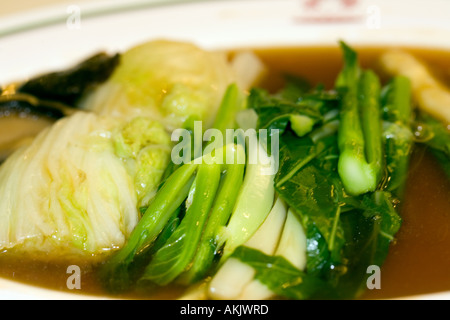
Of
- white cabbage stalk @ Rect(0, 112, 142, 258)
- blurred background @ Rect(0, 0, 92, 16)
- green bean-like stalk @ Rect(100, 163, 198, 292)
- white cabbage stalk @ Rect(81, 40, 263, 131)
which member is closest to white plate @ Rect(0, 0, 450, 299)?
blurred background @ Rect(0, 0, 92, 16)

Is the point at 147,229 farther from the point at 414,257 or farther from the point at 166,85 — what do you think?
the point at 414,257

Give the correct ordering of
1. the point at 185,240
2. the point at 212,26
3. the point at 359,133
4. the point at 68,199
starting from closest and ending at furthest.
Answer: the point at 185,240 → the point at 68,199 → the point at 359,133 → the point at 212,26

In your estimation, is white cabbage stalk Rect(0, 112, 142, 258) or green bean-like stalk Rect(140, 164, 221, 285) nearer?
green bean-like stalk Rect(140, 164, 221, 285)

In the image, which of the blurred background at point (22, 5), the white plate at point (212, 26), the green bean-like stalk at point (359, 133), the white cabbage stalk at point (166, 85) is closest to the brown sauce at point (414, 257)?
the green bean-like stalk at point (359, 133)

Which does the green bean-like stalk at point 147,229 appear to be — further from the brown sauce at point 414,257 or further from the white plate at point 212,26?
the white plate at point 212,26

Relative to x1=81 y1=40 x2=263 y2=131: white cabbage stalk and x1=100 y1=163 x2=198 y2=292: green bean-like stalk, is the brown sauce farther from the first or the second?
x1=81 y1=40 x2=263 y2=131: white cabbage stalk

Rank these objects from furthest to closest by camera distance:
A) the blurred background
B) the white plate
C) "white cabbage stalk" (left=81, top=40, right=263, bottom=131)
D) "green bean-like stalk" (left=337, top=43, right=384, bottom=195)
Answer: the blurred background < the white plate < "white cabbage stalk" (left=81, top=40, right=263, bottom=131) < "green bean-like stalk" (left=337, top=43, right=384, bottom=195)

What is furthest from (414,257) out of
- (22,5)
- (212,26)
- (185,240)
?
(22,5)
